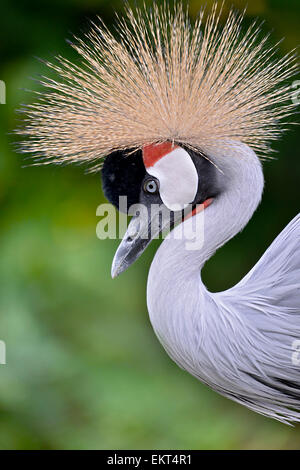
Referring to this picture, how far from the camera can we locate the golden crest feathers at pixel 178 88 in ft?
3.67

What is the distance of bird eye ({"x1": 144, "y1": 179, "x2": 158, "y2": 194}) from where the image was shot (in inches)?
44.3

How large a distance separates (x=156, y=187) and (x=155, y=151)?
0.07 metres

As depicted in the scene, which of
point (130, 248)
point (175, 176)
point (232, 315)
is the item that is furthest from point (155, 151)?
point (232, 315)

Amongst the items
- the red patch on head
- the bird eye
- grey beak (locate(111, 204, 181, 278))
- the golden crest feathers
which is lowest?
grey beak (locate(111, 204, 181, 278))

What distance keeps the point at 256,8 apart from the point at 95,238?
0.94m

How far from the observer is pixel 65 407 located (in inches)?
90.6

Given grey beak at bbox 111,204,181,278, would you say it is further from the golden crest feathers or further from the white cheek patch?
the golden crest feathers

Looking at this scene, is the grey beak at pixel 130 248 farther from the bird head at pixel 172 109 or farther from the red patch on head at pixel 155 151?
the red patch on head at pixel 155 151

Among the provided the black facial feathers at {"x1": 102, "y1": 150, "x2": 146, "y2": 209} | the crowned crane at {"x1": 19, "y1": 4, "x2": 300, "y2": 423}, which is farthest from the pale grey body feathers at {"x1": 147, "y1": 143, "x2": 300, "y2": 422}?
the black facial feathers at {"x1": 102, "y1": 150, "x2": 146, "y2": 209}

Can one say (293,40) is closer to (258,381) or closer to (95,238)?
(95,238)

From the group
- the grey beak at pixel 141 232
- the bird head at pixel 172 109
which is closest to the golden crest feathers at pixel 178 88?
the bird head at pixel 172 109

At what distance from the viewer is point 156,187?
112 cm

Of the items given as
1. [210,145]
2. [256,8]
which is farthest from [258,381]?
[256,8]

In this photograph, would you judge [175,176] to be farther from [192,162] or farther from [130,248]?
[130,248]
